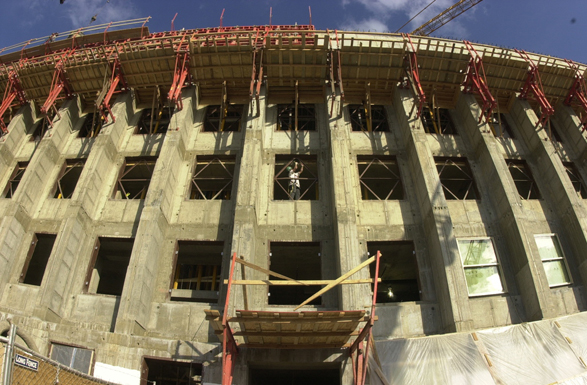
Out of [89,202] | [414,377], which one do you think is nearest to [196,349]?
[414,377]

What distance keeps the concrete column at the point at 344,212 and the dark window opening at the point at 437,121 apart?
441 centimetres

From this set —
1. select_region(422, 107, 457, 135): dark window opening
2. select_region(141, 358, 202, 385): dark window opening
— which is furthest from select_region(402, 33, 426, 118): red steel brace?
select_region(141, 358, 202, 385): dark window opening

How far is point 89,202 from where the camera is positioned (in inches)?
580

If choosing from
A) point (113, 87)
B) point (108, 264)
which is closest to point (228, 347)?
point (108, 264)

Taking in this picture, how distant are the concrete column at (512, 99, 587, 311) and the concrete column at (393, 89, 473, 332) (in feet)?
10.1

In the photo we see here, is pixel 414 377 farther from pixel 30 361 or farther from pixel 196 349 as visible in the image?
pixel 30 361

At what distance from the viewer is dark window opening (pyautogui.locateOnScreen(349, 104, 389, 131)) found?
18545mm

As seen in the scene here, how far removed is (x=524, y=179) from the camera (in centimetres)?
Result: 1748

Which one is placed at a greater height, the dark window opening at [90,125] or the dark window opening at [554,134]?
the dark window opening at [90,125]

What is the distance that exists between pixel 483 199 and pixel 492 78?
6622mm

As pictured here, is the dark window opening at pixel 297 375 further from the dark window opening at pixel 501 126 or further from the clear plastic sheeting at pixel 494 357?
the dark window opening at pixel 501 126

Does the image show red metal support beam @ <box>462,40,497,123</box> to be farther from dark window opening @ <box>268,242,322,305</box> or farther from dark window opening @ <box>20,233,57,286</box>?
dark window opening @ <box>20,233,57,286</box>

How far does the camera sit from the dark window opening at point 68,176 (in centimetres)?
1683

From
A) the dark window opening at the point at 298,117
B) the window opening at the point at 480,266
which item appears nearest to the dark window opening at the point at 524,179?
the window opening at the point at 480,266
